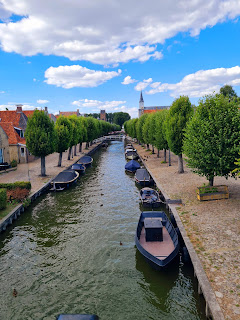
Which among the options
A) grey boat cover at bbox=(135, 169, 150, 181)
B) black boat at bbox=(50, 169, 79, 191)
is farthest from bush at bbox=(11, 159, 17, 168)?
grey boat cover at bbox=(135, 169, 150, 181)

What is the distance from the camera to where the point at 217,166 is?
21641 mm

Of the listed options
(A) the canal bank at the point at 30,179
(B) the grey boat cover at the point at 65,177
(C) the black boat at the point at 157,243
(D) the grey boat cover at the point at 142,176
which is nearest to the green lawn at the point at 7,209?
(A) the canal bank at the point at 30,179

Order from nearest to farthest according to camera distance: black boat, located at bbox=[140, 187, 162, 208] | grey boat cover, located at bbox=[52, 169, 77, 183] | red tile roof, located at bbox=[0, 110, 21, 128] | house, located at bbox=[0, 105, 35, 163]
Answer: black boat, located at bbox=[140, 187, 162, 208] < grey boat cover, located at bbox=[52, 169, 77, 183] < house, located at bbox=[0, 105, 35, 163] < red tile roof, located at bbox=[0, 110, 21, 128]

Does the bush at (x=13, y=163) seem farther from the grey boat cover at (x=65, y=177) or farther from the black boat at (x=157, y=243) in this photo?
the black boat at (x=157, y=243)

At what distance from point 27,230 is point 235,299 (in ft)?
55.1

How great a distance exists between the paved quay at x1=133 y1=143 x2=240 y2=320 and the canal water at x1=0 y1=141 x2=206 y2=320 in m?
1.53

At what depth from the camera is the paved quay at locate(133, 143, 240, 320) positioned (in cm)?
1081

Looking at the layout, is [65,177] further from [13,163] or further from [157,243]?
[157,243]

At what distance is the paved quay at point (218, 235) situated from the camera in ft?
35.5

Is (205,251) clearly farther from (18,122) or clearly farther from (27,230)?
(18,122)

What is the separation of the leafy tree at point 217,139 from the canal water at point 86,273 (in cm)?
866

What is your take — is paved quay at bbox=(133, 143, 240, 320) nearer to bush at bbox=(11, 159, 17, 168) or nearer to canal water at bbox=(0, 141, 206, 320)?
canal water at bbox=(0, 141, 206, 320)

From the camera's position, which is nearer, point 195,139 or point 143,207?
point 195,139

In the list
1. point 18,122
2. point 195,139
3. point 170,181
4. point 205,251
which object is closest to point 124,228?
point 205,251
